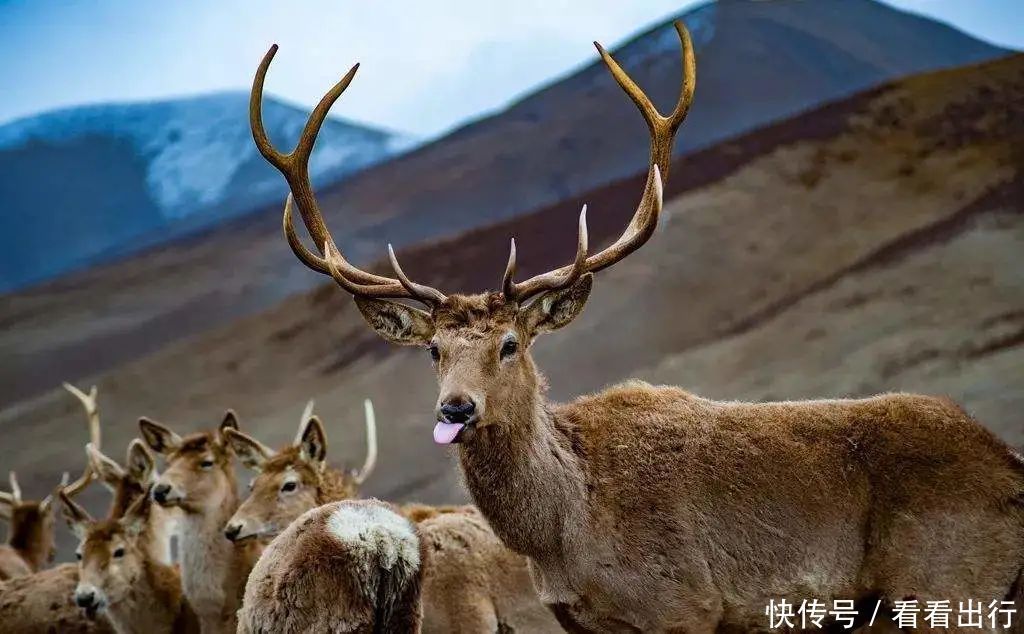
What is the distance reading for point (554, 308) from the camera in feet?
17.5

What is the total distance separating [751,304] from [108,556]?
469 inches

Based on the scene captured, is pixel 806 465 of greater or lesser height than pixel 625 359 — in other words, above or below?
above

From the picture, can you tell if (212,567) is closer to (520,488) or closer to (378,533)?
(378,533)

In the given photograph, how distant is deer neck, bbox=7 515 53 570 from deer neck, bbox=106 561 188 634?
11.1 feet

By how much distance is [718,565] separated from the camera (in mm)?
5016

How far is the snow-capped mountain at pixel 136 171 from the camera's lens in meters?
22.3

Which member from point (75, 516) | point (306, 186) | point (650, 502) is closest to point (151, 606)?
point (75, 516)

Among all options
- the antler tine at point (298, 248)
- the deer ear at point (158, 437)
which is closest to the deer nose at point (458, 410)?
the antler tine at point (298, 248)

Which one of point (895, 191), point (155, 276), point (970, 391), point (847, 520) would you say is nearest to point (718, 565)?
point (847, 520)

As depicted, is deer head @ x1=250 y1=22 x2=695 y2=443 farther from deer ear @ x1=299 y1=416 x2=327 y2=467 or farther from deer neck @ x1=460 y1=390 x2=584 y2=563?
deer ear @ x1=299 y1=416 x2=327 y2=467

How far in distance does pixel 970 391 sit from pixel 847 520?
29.8 ft

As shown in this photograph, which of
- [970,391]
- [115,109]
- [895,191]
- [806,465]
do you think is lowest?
[970,391]

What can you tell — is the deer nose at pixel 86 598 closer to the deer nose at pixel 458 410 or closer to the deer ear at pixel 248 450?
the deer ear at pixel 248 450

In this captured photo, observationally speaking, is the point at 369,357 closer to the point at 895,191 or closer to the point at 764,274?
the point at 764,274
